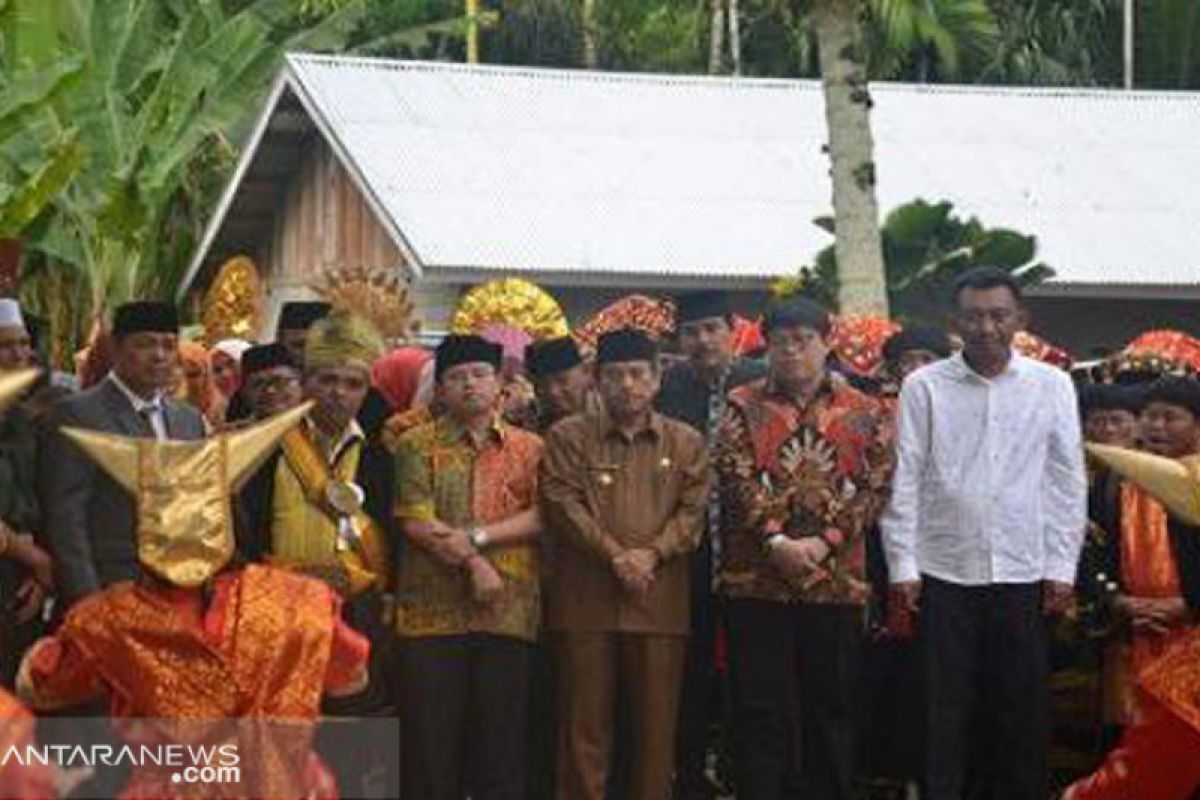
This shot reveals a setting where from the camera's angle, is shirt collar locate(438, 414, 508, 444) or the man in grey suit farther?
shirt collar locate(438, 414, 508, 444)

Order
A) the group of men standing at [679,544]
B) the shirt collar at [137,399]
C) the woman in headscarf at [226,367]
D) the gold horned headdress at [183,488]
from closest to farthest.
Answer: the gold horned headdress at [183,488] < the shirt collar at [137,399] < the group of men standing at [679,544] < the woman in headscarf at [226,367]

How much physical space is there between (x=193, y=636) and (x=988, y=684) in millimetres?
3573

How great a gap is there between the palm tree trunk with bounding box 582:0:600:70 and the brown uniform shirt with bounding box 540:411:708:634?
32932 mm

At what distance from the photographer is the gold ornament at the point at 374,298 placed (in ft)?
43.8

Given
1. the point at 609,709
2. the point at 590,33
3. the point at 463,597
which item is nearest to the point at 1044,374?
the point at 609,709

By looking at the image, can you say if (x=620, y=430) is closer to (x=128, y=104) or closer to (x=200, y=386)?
(x=200, y=386)

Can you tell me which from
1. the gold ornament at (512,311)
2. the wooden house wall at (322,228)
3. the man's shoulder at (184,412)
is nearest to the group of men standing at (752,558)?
the man's shoulder at (184,412)

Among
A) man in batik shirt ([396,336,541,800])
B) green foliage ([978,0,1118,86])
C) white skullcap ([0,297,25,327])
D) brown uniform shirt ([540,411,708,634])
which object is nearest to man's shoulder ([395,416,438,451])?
man in batik shirt ([396,336,541,800])

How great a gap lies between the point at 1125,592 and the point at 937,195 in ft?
49.1

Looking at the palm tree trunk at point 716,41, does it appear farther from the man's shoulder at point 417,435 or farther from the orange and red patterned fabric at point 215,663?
the orange and red patterned fabric at point 215,663

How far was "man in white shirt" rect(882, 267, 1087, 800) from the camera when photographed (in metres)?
10.6

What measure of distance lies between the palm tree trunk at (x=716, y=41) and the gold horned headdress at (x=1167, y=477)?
31297 millimetres

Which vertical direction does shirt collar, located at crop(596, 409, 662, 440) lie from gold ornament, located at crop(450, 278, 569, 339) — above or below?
below

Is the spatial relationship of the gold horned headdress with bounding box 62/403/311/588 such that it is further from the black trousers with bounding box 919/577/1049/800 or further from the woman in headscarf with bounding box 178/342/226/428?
the woman in headscarf with bounding box 178/342/226/428
